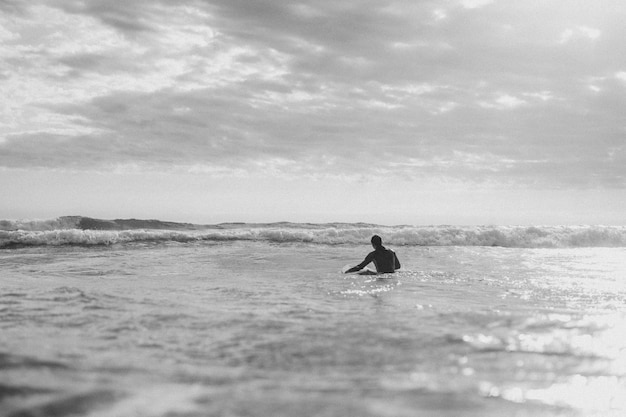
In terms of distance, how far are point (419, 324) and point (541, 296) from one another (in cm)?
448

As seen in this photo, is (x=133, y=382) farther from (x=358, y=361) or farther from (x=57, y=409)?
(x=358, y=361)

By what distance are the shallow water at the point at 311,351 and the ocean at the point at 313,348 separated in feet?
0.07

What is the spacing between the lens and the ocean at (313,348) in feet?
12.3

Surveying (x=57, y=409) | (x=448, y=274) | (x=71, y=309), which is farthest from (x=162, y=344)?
(x=448, y=274)

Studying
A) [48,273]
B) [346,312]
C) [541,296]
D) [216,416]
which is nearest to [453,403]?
[216,416]

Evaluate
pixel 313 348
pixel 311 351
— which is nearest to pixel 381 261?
pixel 313 348

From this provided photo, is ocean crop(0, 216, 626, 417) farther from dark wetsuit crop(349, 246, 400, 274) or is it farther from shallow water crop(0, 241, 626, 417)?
dark wetsuit crop(349, 246, 400, 274)

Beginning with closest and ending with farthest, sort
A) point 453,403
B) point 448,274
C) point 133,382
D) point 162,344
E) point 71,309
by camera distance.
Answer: point 453,403 < point 133,382 < point 162,344 < point 71,309 < point 448,274

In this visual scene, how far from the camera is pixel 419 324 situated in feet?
22.0

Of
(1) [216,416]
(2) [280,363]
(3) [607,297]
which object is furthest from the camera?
(3) [607,297]

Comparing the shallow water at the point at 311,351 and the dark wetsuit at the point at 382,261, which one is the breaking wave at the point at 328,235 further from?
the shallow water at the point at 311,351

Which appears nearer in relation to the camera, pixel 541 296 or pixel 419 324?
pixel 419 324

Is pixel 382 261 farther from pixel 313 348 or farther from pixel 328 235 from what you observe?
pixel 328 235

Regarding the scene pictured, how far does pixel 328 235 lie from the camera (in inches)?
1324
